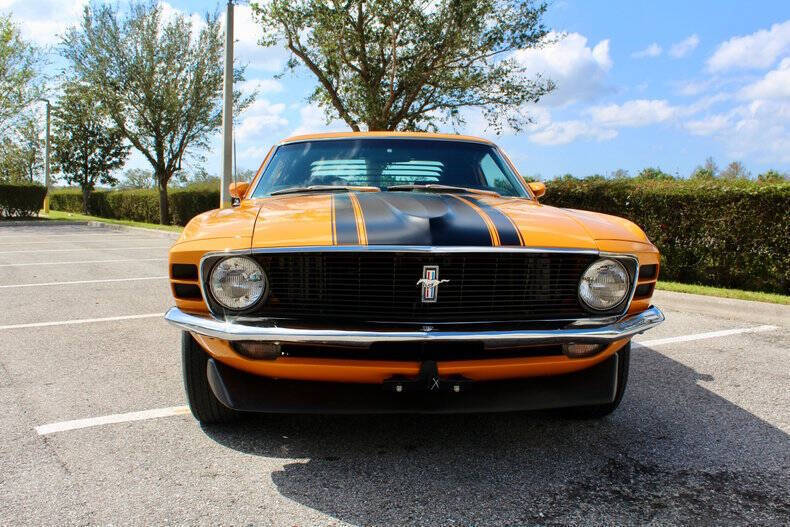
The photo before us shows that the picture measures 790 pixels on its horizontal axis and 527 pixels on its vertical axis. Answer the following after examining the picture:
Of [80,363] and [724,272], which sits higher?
[724,272]

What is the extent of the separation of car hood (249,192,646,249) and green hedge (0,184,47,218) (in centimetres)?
2730

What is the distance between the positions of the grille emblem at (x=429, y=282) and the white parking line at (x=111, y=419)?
1.56 metres

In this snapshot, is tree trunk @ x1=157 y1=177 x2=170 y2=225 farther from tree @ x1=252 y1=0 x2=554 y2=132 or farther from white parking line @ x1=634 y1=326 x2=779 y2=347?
white parking line @ x1=634 y1=326 x2=779 y2=347

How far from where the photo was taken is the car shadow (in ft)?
7.45

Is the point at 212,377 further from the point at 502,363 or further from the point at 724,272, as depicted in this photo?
the point at 724,272

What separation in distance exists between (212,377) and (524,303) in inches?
51.5

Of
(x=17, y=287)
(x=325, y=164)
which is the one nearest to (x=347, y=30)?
(x=17, y=287)

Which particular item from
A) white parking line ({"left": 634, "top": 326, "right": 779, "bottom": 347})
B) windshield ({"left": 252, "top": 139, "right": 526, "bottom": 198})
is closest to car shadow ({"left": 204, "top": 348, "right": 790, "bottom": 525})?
windshield ({"left": 252, "top": 139, "right": 526, "bottom": 198})

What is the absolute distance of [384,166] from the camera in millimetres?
3834

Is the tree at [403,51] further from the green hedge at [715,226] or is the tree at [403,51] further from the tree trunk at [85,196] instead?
the tree trunk at [85,196]

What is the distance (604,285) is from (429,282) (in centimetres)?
77

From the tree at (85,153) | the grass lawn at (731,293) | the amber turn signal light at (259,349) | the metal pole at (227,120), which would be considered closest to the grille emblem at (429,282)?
the amber turn signal light at (259,349)

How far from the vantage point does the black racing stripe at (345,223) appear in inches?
96.3

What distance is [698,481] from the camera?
2547mm
